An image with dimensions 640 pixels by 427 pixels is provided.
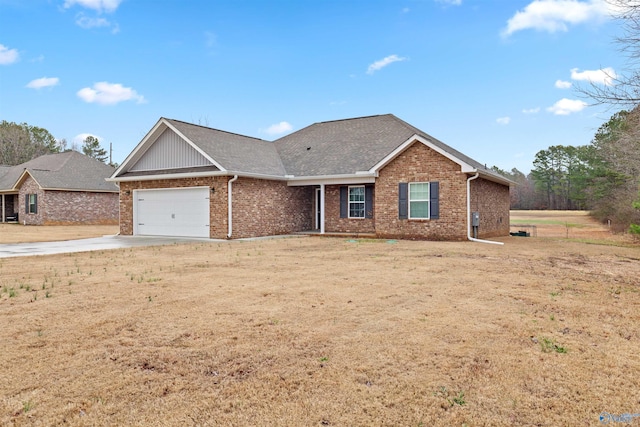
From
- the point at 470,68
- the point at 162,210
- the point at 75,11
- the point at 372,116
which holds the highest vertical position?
the point at 75,11

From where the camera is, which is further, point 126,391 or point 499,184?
point 499,184

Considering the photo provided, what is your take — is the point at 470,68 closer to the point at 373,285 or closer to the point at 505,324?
the point at 373,285

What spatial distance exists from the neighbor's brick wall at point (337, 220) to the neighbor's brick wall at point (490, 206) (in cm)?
435

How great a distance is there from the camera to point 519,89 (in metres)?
21.4

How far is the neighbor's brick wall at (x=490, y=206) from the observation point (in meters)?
16.3

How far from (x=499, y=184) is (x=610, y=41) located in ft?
37.5

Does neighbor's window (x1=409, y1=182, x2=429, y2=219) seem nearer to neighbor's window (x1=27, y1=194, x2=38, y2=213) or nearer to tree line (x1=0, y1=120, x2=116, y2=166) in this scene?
neighbor's window (x1=27, y1=194, x2=38, y2=213)

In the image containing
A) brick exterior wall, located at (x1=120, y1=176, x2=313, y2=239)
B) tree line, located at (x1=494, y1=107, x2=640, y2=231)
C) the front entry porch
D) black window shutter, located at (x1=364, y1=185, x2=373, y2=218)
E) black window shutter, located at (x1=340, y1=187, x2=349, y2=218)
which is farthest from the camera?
the front entry porch

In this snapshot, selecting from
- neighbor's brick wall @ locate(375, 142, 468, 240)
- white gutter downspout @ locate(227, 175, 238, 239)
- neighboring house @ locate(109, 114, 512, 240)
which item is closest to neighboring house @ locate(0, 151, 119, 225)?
neighboring house @ locate(109, 114, 512, 240)

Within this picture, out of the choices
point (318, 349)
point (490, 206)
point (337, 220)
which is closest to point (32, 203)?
point (337, 220)

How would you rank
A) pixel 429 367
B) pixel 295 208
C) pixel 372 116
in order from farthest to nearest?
pixel 372 116 < pixel 295 208 < pixel 429 367

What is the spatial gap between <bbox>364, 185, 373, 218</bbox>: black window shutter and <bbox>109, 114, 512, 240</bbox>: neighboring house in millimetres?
43

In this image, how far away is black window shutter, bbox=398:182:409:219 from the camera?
635 inches

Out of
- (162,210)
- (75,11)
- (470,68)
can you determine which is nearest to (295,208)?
(162,210)
